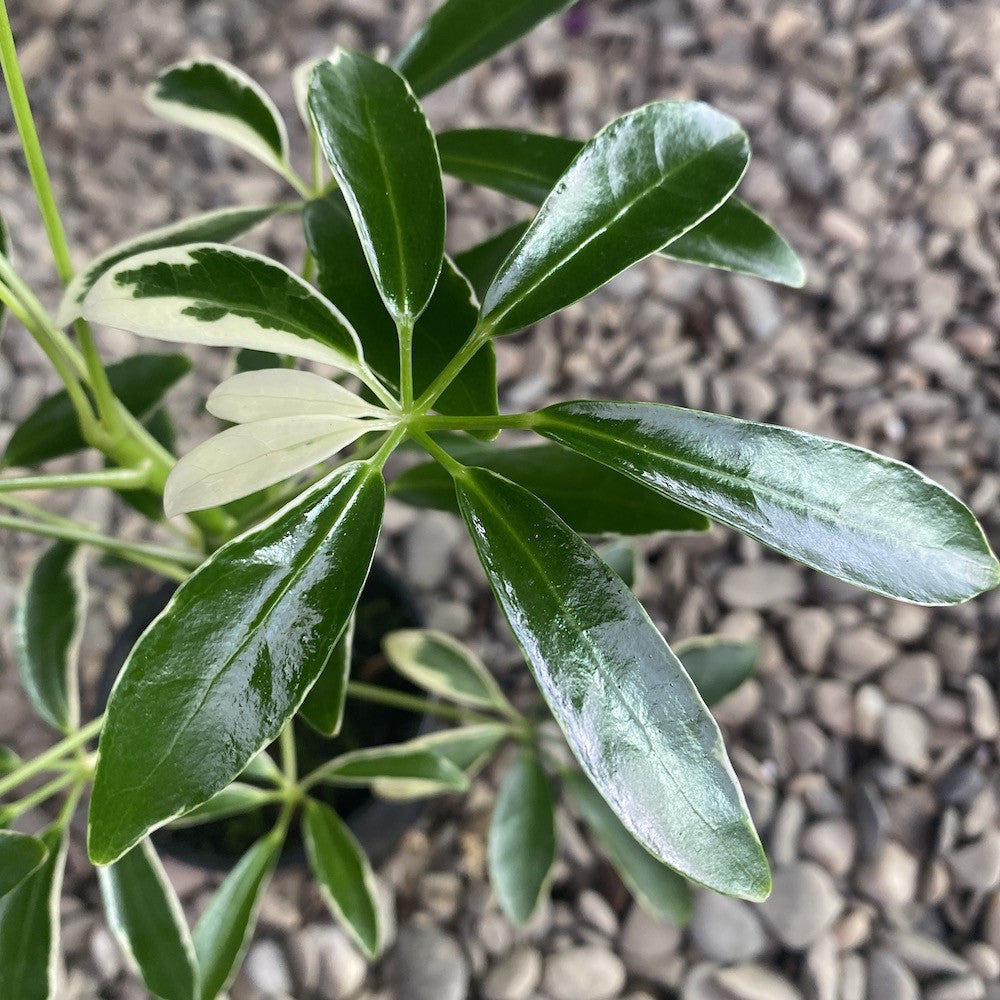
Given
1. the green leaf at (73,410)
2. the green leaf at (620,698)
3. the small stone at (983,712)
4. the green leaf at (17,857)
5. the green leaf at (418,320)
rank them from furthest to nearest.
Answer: the small stone at (983,712)
the green leaf at (73,410)
the green leaf at (17,857)
the green leaf at (418,320)
the green leaf at (620,698)

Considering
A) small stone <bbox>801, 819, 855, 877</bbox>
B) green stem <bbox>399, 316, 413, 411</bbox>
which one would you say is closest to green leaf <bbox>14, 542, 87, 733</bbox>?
green stem <bbox>399, 316, 413, 411</bbox>

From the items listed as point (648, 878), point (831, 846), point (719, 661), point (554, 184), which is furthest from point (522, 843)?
point (554, 184)

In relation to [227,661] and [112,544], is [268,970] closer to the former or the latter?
[112,544]

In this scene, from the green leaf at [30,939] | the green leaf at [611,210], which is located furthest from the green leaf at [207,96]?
the green leaf at [30,939]

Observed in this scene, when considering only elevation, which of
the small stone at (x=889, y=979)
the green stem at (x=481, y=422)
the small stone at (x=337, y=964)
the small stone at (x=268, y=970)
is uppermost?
Answer: the green stem at (x=481, y=422)

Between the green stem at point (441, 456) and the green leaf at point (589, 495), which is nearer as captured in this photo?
the green stem at point (441, 456)

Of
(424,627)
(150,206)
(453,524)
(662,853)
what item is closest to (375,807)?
(424,627)

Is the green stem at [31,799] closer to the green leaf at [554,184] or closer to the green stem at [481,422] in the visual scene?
the green stem at [481,422]
